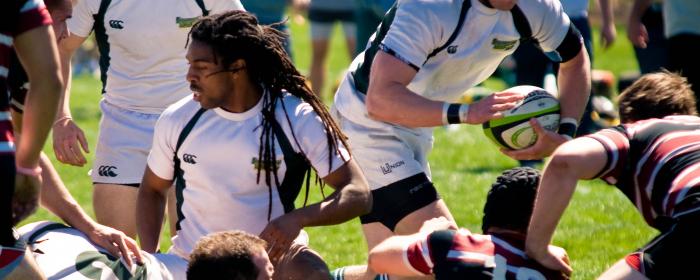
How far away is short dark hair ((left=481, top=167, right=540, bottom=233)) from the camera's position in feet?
15.4

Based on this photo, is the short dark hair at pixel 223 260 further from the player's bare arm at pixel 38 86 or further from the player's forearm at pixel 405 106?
the player's forearm at pixel 405 106

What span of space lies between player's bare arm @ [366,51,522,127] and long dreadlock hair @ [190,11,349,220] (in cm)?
26

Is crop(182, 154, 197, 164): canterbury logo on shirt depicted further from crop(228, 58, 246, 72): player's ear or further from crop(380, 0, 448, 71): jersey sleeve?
crop(380, 0, 448, 71): jersey sleeve

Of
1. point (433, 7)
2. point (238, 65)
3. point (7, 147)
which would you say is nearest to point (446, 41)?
point (433, 7)

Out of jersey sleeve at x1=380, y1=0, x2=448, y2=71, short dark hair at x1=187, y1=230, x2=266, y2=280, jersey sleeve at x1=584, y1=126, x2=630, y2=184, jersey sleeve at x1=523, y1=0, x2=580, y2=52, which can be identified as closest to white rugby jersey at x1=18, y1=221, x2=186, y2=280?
short dark hair at x1=187, y1=230, x2=266, y2=280

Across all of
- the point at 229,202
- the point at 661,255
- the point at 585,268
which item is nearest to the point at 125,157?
the point at 229,202

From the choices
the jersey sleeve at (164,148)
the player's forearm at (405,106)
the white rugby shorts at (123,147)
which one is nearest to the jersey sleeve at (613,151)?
the player's forearm at (405,106)

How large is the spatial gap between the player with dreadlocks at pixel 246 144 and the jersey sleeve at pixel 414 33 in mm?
407

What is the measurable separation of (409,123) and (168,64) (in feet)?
5.47

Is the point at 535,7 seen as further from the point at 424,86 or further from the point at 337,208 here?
the point at 337,208

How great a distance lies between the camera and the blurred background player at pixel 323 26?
13.9m

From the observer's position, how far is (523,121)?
5.52m

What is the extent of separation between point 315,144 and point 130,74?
1809 millimetres

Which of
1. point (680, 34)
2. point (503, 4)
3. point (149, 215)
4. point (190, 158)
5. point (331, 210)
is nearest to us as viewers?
point (331, 210)
